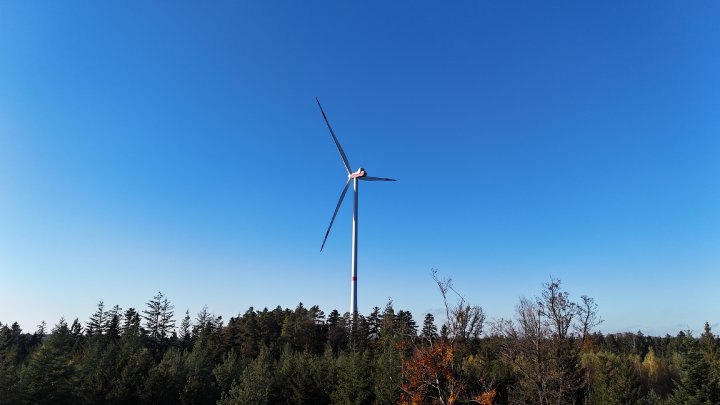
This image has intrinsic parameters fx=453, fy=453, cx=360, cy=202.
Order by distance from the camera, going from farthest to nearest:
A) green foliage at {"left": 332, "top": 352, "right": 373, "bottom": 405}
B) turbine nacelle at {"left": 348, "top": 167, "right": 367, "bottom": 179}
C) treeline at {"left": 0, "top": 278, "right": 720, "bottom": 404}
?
1. turbine nacelle at {"left": 348, "top": 167, "right": 367, "bottom": 179}
2. green foliage at {"left": 332, "top": 352, "right": 373, "bottom": 405}
3. treeline at {"left": 0, "top": 278, "right": 720, "bottom": 404}

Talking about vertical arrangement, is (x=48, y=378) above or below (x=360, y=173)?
below

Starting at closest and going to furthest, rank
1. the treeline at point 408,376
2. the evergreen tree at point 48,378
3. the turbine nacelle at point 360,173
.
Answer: the treeline at point 408,376 → the evergreen tree at point 48,378 → the turbine nacelle at point 360,173

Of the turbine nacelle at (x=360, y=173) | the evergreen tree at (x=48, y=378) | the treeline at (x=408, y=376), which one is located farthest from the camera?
the turbine nacelle at (x=360, y=173)

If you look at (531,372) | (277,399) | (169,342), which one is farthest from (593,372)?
(169,342)

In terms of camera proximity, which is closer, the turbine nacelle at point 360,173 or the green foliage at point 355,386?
the green foliage at point 355,386

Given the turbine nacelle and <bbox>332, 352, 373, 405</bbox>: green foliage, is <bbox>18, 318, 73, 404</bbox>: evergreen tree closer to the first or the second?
<bbox>332, 352, 373, 405</bbox>: green foliage

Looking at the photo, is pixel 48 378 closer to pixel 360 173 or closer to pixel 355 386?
pixel 355 386

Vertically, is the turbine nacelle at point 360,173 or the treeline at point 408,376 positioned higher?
the turbine nacelle at point 360,173

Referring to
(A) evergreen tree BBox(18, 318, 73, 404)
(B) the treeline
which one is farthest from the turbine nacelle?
(A) evergreen tree BBox(18, 318, 73, 404)

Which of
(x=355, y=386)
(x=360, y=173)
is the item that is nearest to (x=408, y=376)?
(x=355, y=386)

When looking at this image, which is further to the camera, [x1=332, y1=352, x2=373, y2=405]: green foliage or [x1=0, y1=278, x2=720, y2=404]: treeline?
[x1=332, y1=352, x2=373, y2=405]: green foliage

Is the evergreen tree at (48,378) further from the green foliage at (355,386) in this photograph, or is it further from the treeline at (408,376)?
the green foliage at (355,386)

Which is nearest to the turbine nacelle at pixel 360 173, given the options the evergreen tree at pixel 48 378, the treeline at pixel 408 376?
the treeline at pixel 408 376

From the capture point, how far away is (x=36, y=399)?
42469 mm
